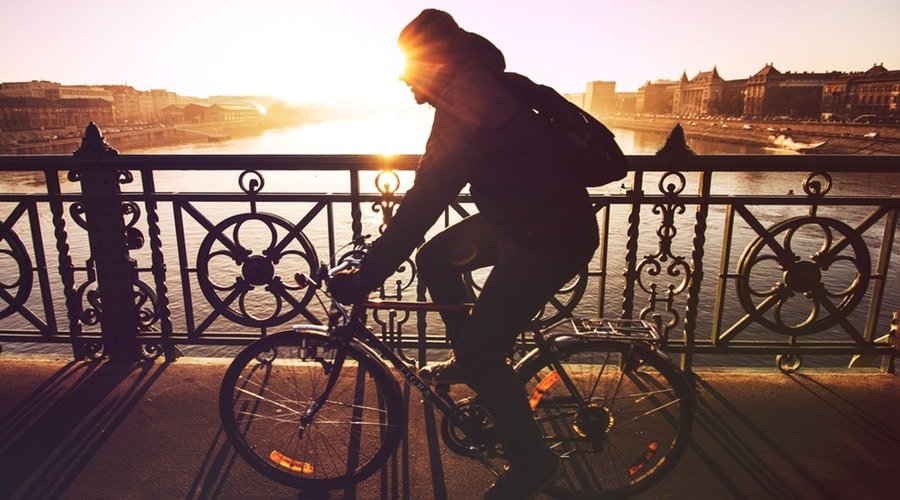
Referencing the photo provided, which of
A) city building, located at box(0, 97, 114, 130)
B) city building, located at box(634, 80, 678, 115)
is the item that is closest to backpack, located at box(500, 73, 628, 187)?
city building, located at box(0, 97, 114, 130)

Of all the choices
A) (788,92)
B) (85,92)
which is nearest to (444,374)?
(788,92)

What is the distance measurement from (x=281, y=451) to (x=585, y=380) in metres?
1.60

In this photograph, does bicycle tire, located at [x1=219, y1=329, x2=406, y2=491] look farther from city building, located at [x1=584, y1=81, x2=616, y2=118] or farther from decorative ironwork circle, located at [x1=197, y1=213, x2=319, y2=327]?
city building, located at [x1=584, y1=81, x2=616, y2=118]

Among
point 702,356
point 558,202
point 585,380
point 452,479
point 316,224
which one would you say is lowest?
point 702,356

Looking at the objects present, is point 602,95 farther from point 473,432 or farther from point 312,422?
point 473,432

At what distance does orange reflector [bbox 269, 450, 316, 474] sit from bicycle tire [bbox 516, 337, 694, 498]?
1.12 metres

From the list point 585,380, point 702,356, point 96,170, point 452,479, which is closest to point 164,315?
point 96,170

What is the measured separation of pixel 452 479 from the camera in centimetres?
263

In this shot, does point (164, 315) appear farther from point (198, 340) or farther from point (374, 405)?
point (374, 405)

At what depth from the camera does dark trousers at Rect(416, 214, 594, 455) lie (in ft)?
6.51

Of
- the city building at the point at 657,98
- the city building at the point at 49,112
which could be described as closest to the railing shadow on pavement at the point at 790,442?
the city building at the point at 49,112

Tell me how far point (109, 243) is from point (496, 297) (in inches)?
116

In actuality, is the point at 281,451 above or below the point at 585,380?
below

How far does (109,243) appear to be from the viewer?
3.66m
